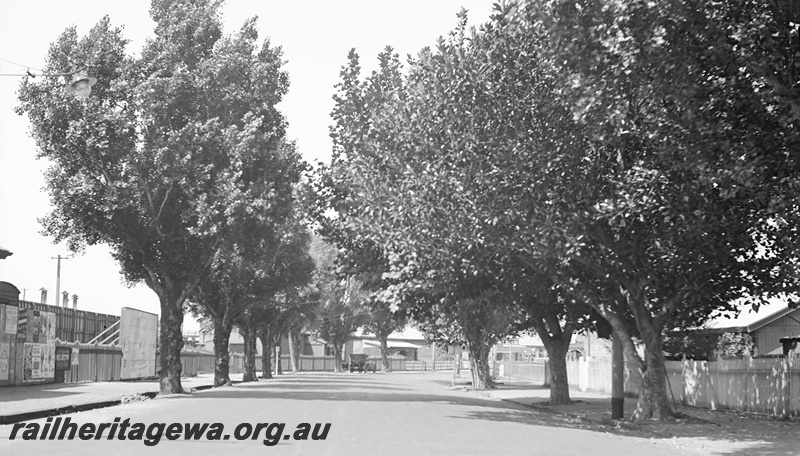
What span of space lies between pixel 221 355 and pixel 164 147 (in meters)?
20.9

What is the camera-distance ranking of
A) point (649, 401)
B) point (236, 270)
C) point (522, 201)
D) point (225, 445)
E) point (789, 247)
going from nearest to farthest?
point (225, 445), point (789, 247), point (522, 201), point (649, 401), point (236, 270)

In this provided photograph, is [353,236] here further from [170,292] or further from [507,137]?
[170,292]

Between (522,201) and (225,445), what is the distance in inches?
375

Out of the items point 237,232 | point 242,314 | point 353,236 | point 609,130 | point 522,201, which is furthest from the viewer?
point 242,314

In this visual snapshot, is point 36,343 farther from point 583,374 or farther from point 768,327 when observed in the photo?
point 768,327

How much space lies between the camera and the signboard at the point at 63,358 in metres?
46.4

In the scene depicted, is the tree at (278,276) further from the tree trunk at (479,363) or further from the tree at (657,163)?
the tree at (657,163)

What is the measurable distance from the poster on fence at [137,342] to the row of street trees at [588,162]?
67.8 feet

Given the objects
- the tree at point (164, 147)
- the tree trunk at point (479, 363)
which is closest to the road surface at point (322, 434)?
A: the tree at point (164, 147)

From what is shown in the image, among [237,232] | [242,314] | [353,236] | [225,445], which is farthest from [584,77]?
[242,314]

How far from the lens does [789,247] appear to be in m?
20.1

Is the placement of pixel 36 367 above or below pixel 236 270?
below

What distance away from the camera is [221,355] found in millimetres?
54000

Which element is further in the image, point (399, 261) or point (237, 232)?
point (237, 232)
